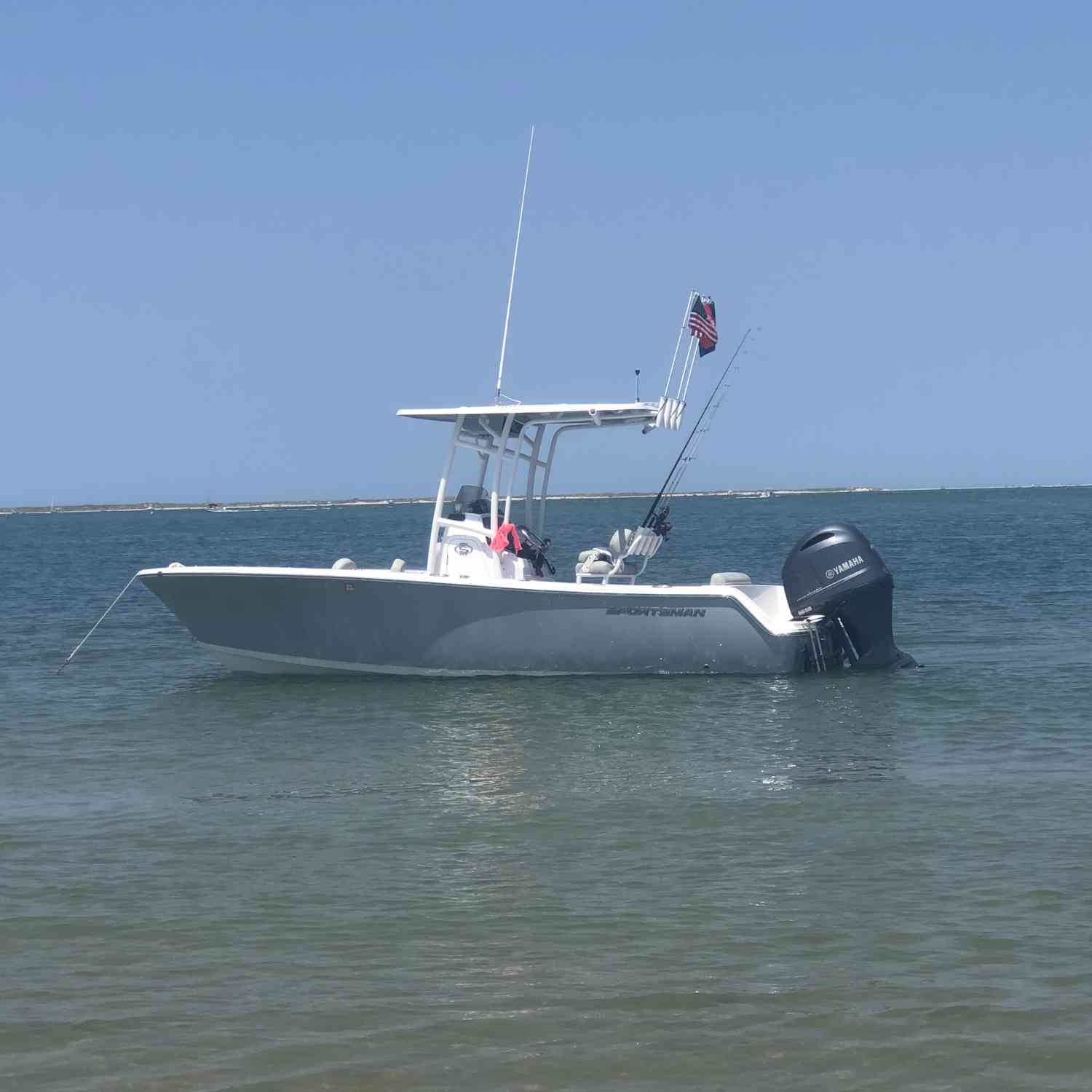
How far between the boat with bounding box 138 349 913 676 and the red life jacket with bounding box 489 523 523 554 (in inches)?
0.7

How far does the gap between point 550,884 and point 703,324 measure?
10357 mm

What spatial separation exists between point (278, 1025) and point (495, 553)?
10.6 meters

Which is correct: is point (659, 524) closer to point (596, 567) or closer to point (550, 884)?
point (596, 567)

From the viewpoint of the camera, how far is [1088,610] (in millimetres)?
26031

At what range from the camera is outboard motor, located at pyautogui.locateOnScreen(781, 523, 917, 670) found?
16.9 meters

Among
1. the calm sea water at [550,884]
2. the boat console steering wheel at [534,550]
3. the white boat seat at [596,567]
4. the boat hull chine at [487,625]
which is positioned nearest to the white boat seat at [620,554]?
the white boat seat at [596,567]

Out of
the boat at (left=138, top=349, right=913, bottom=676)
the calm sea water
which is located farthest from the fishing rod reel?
the calm sea water

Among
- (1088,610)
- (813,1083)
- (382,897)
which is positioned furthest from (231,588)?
(1088,610)

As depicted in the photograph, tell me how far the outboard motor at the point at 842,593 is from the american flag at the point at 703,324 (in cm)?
262

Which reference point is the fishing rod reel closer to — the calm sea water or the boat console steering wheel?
the boat console steering wheel

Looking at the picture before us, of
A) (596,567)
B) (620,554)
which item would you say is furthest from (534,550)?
(620,554)

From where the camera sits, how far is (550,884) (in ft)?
28.7

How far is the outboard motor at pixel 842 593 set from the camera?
1686cm

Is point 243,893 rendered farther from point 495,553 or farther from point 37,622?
point 37,622
